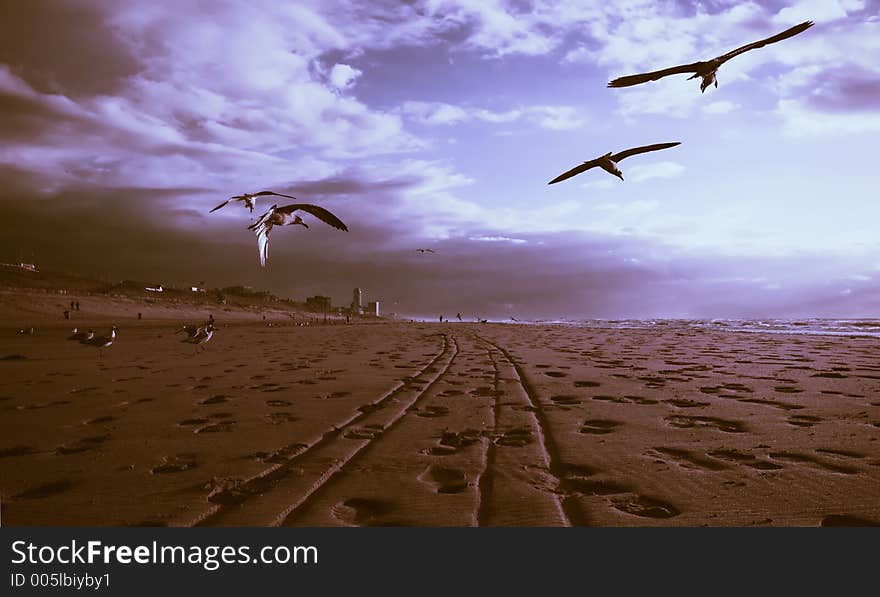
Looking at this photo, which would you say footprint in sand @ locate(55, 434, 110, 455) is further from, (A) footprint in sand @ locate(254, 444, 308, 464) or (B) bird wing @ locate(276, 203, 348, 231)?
(B) bird wing @ locate(276, 203, 348, 231)

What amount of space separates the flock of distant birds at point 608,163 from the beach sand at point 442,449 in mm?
3122

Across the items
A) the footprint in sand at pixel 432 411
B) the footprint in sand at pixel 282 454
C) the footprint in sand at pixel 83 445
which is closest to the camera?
the footprint in sand at pixel 282 454

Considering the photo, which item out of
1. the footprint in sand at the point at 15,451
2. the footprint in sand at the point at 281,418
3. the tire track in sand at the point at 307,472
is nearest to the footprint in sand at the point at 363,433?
the tire track in sand at the point at 307,472

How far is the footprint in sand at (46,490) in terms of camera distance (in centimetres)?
319

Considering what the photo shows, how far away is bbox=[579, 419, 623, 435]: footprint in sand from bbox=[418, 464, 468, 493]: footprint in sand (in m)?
1.76

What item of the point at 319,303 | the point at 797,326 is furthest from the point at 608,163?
the point at 319,303

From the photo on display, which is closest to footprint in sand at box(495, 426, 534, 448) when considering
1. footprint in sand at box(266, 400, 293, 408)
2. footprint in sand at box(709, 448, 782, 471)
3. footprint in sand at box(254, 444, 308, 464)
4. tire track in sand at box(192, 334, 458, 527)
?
tire track in sand at box(192, 334, 458, 527)

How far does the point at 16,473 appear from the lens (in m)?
3.63

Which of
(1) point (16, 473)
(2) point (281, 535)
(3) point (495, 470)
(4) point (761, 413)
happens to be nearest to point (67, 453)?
(1) point (16, 473)

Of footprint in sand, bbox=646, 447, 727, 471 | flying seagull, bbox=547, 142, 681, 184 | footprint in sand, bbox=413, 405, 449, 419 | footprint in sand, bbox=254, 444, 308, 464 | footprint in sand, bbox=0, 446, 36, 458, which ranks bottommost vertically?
footprint in sand, bbox=0, 446, 36, 458

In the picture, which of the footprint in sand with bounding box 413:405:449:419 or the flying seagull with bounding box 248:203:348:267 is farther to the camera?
the flying seagull with bounding box 248:203:348:267

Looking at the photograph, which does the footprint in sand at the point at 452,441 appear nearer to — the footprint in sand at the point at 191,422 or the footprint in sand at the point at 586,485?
the footprint in sand at the point at 586,485

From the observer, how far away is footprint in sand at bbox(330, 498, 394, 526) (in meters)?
2.83

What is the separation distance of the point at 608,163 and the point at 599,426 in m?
5.22
